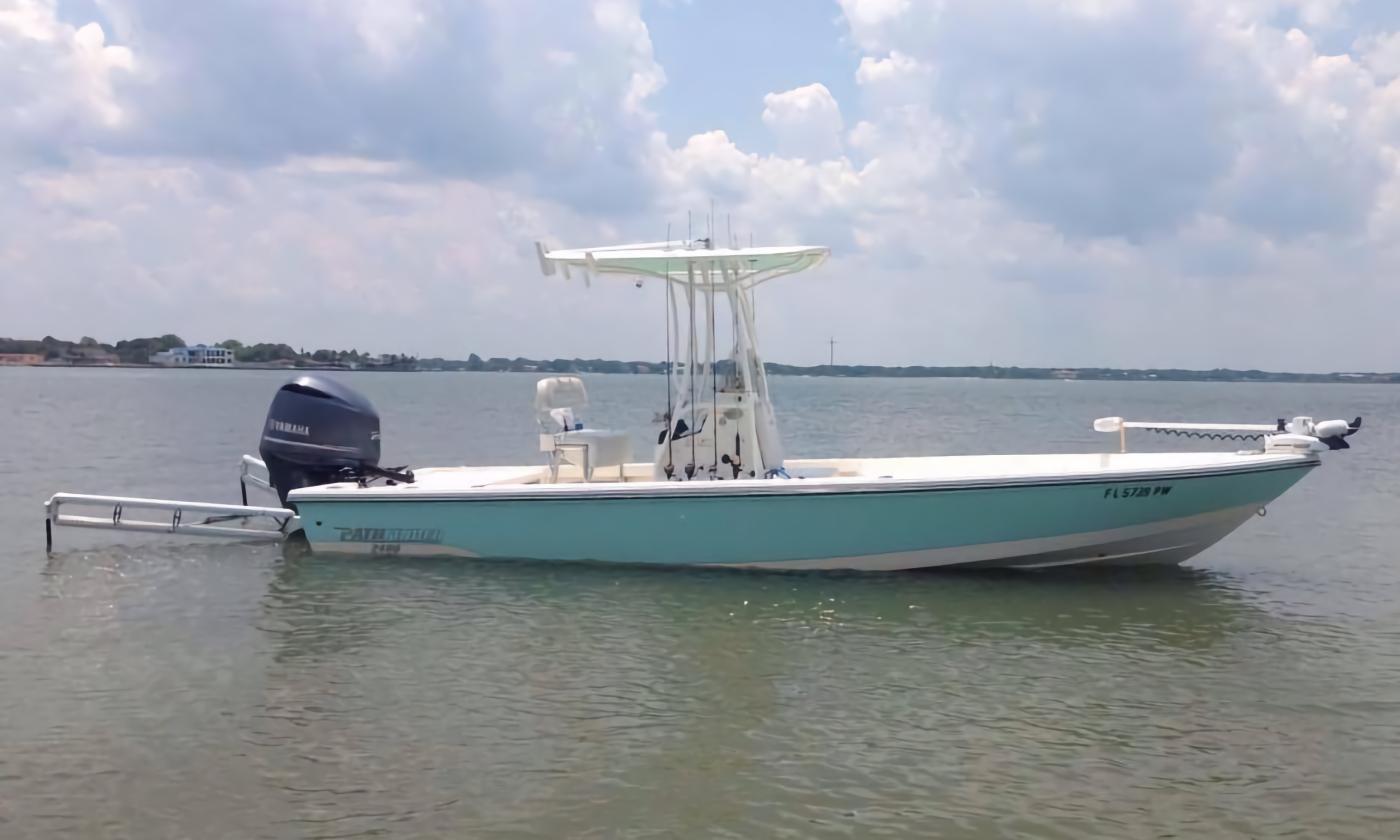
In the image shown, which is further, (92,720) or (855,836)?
(92,720)

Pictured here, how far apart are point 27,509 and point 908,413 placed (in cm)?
4701

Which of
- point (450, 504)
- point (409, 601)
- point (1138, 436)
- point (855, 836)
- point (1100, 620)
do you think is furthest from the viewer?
point (1138, 436)

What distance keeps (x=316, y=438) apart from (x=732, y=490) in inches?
207

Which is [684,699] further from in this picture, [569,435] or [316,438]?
[316,438]

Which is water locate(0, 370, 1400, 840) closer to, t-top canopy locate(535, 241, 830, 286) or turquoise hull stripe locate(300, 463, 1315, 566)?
turquoise hull stripe locate(300, 463, 1315, 566)

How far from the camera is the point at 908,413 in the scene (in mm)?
59469

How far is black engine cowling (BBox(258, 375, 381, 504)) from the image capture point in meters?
13.3

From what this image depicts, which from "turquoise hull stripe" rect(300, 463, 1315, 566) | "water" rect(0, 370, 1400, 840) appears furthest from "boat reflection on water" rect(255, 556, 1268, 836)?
"turquoise hull stripe" rect(300, 463, 1315, 566)

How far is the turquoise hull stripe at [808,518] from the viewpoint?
11.2 metres

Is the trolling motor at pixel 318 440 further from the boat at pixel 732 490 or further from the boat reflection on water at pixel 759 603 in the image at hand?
the boat reflection on water at pixel 759 603

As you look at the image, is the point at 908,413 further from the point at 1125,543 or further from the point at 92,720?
the point at 92,720

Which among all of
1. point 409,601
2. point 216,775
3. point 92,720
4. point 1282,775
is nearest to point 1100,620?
point 1282,775

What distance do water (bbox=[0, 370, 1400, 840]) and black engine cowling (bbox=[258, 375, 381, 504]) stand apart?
124cm

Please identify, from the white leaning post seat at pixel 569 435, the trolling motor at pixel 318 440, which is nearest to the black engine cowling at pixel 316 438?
the trolling motor at pixel 318 440
